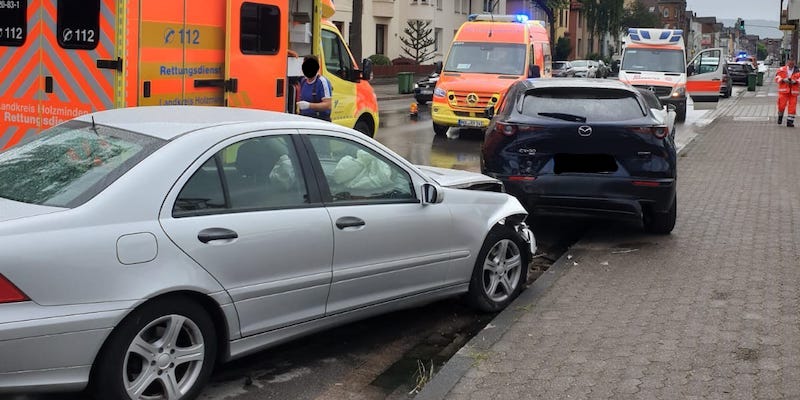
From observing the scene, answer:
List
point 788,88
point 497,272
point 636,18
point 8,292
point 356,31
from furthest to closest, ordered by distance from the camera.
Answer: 1. point 636,18
2. point 356,31
3. point 788,88
4. point 497,272
5. point 8,292

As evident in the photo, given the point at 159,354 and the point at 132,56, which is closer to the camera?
the point at 159,354

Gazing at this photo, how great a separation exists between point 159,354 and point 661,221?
5.74 meters

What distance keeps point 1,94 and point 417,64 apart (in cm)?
4258

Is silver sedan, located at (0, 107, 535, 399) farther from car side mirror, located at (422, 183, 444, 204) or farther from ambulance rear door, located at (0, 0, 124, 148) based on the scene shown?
ambulance rear door, located at (0, 0, 124, 148)

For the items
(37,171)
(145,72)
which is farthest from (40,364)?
(145,72)

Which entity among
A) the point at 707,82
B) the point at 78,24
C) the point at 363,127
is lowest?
the point at 363,127

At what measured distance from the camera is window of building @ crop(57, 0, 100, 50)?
7.54 metres

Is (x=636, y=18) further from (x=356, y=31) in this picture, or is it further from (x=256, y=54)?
(x=256, y=54)

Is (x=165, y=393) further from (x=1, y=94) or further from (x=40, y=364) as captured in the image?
(x=1, y=94)

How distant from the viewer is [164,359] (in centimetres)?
421

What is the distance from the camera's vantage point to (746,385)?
15.3 ft

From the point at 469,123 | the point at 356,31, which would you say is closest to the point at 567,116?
the point at 469,123

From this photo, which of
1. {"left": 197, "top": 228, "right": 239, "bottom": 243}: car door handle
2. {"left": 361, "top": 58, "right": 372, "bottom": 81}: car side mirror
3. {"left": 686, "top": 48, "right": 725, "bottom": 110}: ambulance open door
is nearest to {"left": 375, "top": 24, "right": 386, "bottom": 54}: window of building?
{"left": 686, "top": 48, "right": 725, "bottom": 110}: ambulance open door

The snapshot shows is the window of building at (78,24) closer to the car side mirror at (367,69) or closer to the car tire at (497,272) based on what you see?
the car tire at (497,272)
